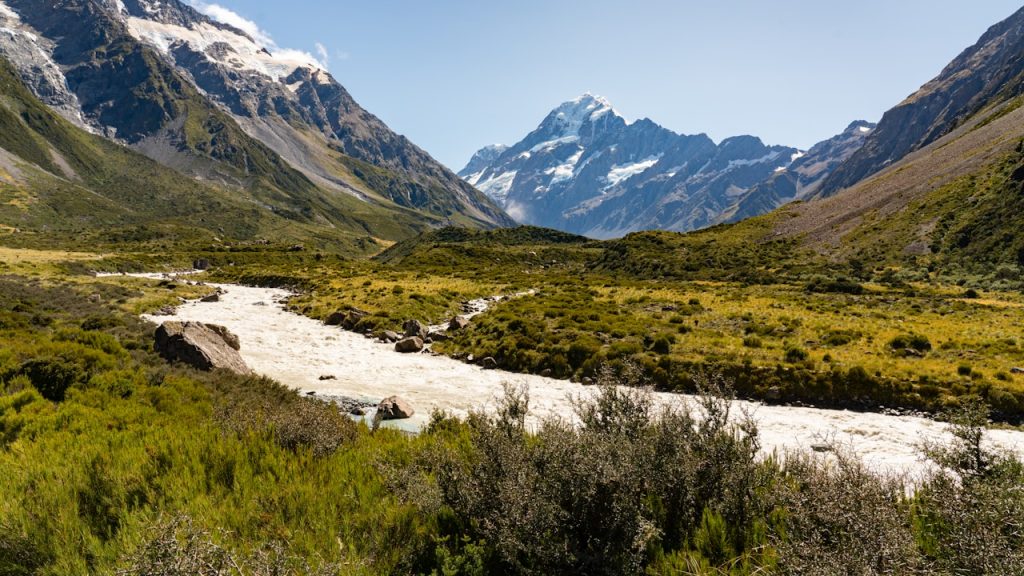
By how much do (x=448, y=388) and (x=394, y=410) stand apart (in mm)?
4892

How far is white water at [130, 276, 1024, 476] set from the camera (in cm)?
1464

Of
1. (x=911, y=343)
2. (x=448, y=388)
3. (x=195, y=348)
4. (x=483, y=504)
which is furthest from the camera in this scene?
(x=911, y=343)

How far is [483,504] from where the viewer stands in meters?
6.04

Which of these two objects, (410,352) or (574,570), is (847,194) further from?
(574,570)

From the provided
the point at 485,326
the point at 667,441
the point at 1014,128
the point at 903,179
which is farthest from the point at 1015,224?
the point at 667,441

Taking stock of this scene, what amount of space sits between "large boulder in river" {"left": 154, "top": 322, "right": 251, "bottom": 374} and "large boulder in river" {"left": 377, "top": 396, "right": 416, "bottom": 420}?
6313 mm

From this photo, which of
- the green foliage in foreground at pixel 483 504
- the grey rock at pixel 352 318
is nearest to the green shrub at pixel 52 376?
the green foliage in foreground at pixel 483 504

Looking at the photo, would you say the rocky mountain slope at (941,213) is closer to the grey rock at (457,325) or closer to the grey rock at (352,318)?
the grey rock at (457,325)

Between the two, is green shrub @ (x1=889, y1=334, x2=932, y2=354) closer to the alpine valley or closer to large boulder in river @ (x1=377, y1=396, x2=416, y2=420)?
the alpine valley

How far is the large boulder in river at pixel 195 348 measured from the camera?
17516 millimetres

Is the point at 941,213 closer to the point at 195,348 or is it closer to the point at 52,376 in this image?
the point at 195,348

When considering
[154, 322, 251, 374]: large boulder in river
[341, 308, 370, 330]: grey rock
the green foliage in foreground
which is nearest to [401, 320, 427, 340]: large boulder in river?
[341, 308, 370, 330]: grey rock

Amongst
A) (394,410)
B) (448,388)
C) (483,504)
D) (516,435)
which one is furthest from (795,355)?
(483,504)

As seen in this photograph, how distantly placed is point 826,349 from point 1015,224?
206ft
